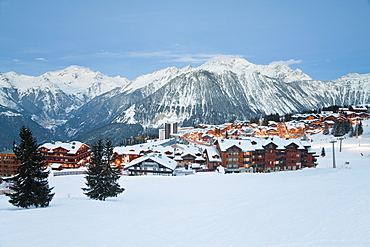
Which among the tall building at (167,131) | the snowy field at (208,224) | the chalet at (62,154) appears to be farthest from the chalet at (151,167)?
the tall building at (167,131)

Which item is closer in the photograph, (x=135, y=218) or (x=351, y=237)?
(x=351, y=237)

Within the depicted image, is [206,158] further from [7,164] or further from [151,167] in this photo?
[7,164]

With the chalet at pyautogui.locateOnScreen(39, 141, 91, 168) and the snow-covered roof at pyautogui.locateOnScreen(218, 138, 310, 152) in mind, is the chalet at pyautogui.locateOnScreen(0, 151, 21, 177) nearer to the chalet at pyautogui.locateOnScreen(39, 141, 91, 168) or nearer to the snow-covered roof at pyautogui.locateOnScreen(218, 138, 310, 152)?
the chalet at pyautogui.locateOnScreen(39, 141, 91, 168)

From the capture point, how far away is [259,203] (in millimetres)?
20969

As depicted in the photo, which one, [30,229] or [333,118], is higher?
[333,118]

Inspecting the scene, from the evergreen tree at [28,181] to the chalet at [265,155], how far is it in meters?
48.0

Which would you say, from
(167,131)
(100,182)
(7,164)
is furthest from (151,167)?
(167,131)

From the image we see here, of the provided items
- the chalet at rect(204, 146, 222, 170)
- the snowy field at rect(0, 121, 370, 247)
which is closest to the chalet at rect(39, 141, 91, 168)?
the chalet at rect(204, 146, 222, 170)

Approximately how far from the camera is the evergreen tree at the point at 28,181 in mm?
20188

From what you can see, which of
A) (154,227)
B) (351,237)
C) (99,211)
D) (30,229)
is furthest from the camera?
(99,211)

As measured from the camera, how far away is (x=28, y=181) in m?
20.8

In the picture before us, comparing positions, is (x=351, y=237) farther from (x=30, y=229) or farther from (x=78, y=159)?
(x=78, y=159)

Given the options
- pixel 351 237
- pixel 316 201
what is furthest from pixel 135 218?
pixel 316 201

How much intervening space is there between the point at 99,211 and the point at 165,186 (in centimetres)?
1902
